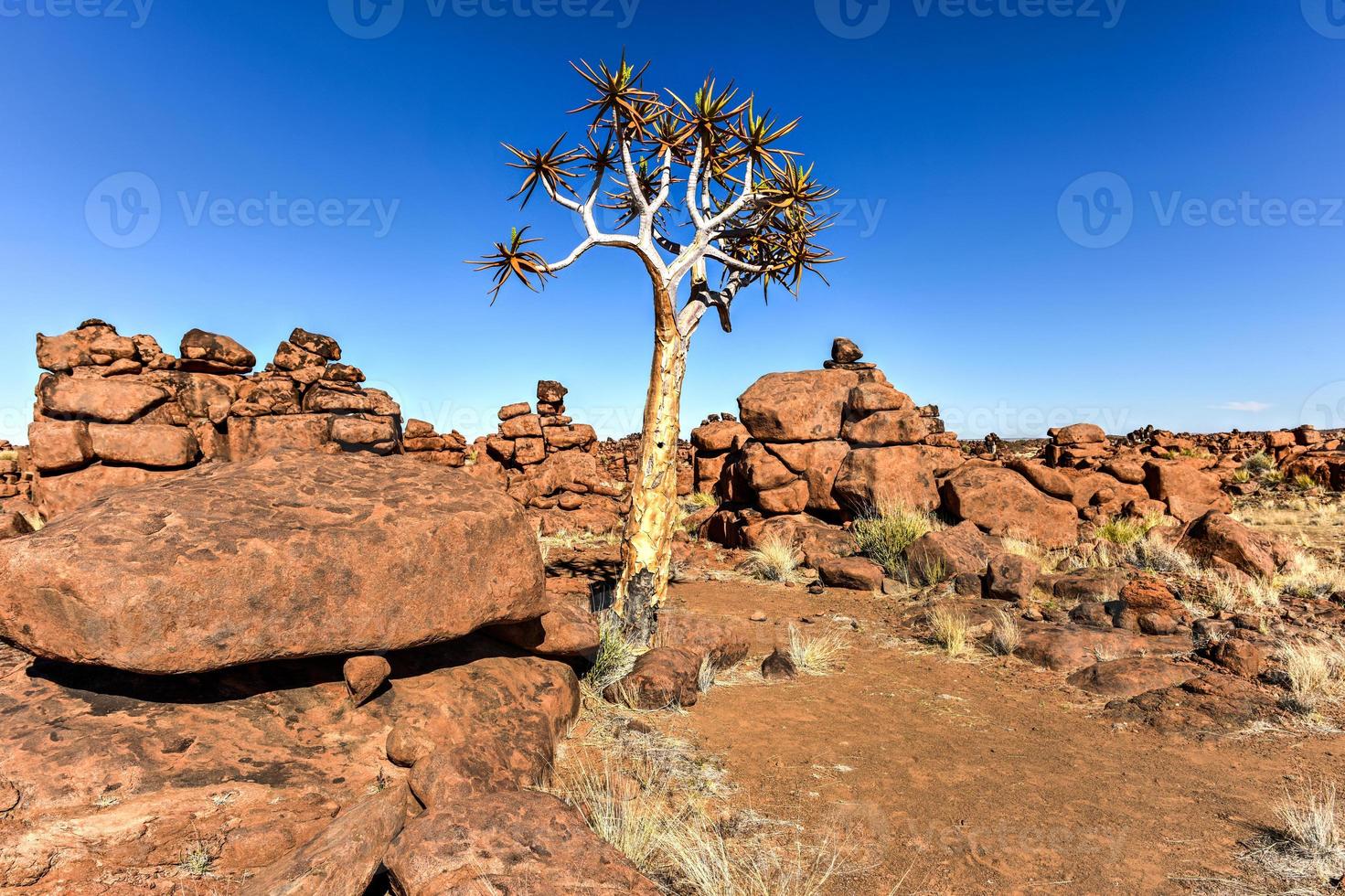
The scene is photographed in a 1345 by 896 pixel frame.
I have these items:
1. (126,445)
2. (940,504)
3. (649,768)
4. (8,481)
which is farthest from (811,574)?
(8,481)

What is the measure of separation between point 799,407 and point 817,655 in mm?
8752

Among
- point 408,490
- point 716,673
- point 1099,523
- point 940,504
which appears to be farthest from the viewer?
point 940,504

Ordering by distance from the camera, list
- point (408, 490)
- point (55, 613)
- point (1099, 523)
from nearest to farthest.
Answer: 1. point (55, 613)
2. point (408, 490)
3. point (1099, 523)

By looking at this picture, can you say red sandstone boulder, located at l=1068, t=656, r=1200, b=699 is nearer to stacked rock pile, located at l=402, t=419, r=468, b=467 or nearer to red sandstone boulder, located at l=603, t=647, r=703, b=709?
red sandstone boulder, located at l=603, t=647, r=703, b=709

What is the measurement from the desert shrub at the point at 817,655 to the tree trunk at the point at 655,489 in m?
1.78

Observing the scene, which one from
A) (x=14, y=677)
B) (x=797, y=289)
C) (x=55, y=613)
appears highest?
(x=797, y=289)

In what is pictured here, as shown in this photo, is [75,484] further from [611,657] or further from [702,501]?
Result: [702,501]

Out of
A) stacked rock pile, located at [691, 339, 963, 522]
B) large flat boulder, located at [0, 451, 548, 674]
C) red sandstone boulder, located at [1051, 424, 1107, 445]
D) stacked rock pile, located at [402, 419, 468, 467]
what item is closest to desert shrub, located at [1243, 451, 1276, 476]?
red sandstone boulder, located at [1051, 424, 1107, 445]

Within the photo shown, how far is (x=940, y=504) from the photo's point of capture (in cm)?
1488

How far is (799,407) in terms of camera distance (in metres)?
15.9

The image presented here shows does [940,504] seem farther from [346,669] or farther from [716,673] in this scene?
[346,669]

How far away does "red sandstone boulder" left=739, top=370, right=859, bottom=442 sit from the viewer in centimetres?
1591

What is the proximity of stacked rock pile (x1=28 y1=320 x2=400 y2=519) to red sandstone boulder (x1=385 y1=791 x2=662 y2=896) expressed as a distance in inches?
472

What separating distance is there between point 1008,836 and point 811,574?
884 centimetres
